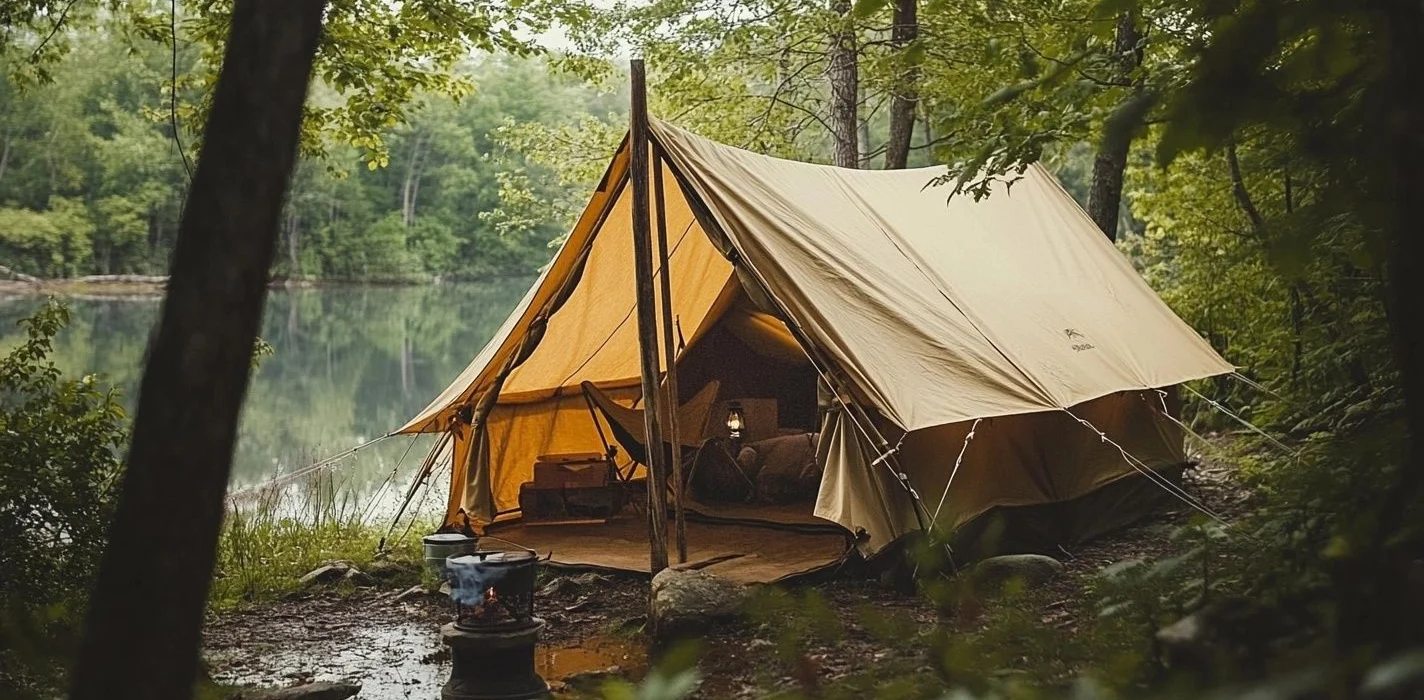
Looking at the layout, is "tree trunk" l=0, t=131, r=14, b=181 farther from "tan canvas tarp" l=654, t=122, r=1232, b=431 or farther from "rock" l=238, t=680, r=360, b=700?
"rock" l=238, t=680, r=360, b=700

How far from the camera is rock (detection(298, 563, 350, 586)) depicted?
19.7 feet

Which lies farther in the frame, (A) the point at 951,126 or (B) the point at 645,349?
(B) the point at 645,349

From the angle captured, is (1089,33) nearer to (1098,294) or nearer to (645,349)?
(645,349)

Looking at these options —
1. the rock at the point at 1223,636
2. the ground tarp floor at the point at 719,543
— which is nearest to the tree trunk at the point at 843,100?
the ground tarp floor at the point at 719,543

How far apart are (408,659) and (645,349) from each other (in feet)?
5.05

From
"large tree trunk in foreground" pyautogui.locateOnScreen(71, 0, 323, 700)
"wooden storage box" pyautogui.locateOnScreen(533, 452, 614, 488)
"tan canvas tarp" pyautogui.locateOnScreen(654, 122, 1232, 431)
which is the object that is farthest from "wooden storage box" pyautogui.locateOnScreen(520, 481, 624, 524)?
"large tree trunk in foreground" pyautogui.locateOnScreen(71, 0, 323, 700)

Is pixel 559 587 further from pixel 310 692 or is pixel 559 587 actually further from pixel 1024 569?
pixel 1024 569

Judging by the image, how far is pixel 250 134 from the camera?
1.99 m

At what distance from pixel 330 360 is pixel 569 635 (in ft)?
60.4

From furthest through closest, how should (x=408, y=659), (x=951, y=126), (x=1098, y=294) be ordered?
1. (x=1098, y=294)
2. (x=408, y=659)
3. (x=951, y=126)

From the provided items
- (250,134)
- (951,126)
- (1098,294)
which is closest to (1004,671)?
(250,134)

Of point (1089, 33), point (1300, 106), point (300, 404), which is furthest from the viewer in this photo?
point (300, 404)

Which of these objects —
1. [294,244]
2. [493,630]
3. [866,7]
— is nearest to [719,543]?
[493,630]

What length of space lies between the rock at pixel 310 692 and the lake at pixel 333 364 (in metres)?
1.62
